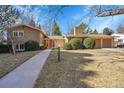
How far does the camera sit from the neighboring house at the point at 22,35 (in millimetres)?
16911

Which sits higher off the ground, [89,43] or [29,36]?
[29,36]

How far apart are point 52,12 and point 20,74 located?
11.4 ft

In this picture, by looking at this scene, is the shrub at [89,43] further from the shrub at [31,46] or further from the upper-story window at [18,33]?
the upper-story window at [18,33]

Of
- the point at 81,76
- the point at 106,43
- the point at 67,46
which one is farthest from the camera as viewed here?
the point at 106,43

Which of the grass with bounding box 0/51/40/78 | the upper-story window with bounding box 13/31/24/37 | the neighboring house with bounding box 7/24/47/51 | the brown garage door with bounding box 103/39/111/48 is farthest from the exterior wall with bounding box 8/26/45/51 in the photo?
the grass with bounding box 0/51/40/78

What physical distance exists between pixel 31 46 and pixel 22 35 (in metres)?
1.85

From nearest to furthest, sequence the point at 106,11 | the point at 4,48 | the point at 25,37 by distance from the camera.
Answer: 1. the point at 106,11
2. the point at 4,48
3. the point at 25,37

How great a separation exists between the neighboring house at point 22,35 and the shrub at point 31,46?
40cm

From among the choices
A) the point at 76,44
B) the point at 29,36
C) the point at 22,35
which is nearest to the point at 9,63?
the point at 76,44

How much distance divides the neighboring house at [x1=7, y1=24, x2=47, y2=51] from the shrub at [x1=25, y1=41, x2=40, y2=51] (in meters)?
0.40

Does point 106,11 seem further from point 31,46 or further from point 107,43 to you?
point 31,46

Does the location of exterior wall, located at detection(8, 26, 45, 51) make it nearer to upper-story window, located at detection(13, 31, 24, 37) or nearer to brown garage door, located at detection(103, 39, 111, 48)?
upper-story window, located at detection(13, 31, 24, 37)

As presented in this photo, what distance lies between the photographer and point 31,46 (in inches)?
672
